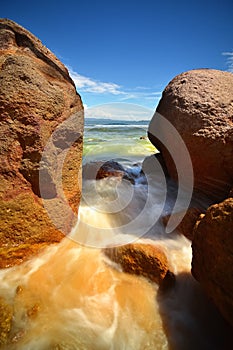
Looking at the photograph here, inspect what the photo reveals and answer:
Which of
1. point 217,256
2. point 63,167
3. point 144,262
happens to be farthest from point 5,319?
point 217,256

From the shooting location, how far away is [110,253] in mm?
2686

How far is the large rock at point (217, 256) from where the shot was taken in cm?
159

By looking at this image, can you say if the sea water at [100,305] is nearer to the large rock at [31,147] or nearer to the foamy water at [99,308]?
the foamy water at [99,308]

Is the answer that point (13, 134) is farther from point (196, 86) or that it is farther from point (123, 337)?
point (196, 86)

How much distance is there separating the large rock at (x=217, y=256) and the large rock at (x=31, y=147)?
74.7 inches

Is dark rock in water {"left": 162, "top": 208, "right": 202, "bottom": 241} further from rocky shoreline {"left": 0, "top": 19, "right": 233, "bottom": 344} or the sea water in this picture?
Result: the sea water

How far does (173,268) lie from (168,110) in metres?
2.94

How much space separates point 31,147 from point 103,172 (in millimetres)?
2785

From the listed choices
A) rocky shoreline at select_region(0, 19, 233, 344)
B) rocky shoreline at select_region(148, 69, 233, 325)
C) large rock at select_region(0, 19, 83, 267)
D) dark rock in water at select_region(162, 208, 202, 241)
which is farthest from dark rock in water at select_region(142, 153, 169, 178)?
large rock at select_region(0, 19, 83, 267)

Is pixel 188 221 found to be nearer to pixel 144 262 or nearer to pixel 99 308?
pixel 144 262

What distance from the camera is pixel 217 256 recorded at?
5.57 ft

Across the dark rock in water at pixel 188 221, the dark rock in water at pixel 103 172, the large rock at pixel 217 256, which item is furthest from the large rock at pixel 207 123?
the large rock at pixel 217 256

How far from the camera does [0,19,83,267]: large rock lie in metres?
2.50

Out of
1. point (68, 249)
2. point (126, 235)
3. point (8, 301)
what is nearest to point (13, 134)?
point (68, 249)
